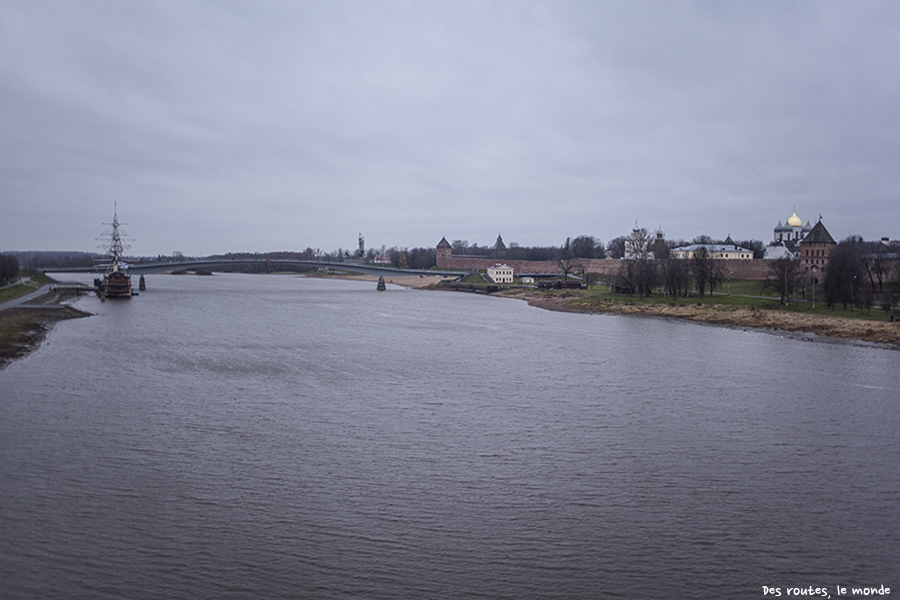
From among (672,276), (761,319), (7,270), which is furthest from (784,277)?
(7,270)

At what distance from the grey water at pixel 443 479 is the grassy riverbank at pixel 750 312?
10.2 m

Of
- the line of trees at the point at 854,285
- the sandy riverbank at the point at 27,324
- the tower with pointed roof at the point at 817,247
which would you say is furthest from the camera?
the tower with pointed roof at the point at 817,247

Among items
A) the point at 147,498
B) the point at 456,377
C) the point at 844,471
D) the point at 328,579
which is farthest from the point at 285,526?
the point at 456,377

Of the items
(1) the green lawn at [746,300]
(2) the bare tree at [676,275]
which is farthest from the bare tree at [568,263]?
(2) the bare tree at [676,275]

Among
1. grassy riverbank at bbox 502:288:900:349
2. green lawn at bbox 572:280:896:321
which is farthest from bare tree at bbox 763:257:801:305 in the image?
grassy riverbank at bbox 502:288:900:349

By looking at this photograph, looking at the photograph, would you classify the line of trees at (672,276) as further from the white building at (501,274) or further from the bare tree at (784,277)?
the white building at (501,274)

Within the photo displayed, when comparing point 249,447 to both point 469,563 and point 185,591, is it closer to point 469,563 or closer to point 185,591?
point 185,591

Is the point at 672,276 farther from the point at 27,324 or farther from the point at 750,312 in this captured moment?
the point at 27,324

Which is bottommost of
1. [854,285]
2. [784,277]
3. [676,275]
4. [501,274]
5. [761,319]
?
[761,319]

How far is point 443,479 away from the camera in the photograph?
10.0 m

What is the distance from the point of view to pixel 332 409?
14.5m

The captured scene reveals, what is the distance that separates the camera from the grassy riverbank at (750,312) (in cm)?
2938

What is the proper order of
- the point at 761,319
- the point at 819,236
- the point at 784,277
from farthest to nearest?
1. the point at 819,236
2. the point at 784,277
3. the point at 761,319

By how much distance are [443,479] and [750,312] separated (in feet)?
105
